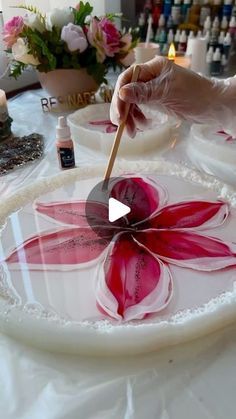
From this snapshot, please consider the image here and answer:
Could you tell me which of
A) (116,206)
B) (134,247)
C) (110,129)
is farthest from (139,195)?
(110,129)

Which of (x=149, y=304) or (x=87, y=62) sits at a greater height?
(x=87, y=62)

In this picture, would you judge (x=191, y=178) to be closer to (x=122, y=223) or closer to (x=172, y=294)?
(x=122, y=223)

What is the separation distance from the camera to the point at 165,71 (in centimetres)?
83

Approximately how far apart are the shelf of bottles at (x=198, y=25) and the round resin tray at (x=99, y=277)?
1.09m

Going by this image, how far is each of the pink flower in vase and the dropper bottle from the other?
0.57 feet

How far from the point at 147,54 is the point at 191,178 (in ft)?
2.60

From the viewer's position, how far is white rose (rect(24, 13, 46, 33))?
1125mm

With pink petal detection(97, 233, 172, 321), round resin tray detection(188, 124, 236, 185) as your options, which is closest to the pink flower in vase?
pink petal detection(97, 233, 172, 321)

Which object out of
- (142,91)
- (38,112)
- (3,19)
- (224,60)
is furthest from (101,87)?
(224,60)

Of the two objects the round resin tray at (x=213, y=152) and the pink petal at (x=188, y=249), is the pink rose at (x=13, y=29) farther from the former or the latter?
the pink petal at (x=188, y=249)

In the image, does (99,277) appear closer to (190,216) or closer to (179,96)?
(190,216)

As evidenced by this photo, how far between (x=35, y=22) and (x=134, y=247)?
2.71ft

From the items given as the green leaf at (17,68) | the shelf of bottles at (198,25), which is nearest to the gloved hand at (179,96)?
the green leaf at (17,68)

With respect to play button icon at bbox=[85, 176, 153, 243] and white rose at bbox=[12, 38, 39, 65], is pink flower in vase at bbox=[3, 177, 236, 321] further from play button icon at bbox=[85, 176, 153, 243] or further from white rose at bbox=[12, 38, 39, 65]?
white rose at bbox=[12, 38, 39, 65]
